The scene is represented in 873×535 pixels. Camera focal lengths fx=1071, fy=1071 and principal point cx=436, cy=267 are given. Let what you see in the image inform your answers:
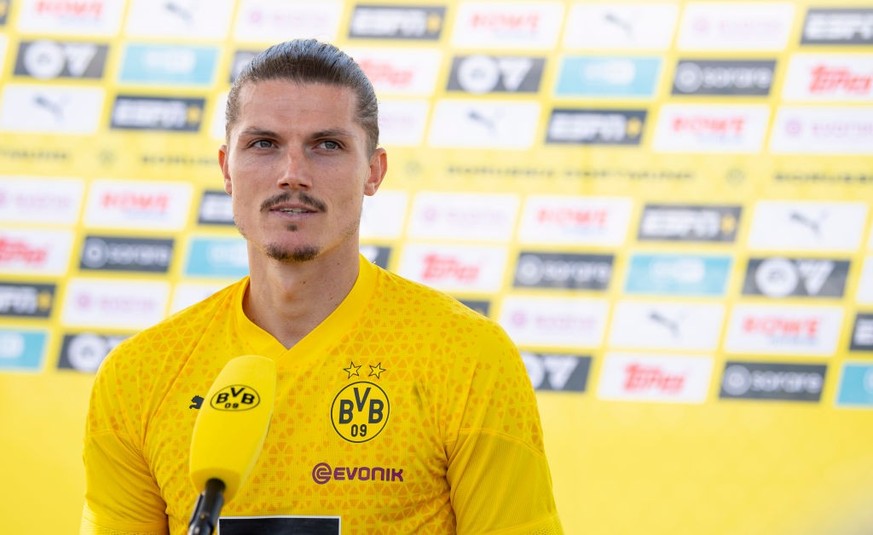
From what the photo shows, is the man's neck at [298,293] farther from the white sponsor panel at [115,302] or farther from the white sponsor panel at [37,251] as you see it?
the white sponsor panel at [37,251]

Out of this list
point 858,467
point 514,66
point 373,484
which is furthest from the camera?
point 514,66

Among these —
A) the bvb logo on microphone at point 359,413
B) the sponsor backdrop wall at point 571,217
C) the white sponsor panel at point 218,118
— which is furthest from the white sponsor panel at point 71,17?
the bvb logo on microphone at point 359,413

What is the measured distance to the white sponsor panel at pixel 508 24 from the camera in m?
2.99

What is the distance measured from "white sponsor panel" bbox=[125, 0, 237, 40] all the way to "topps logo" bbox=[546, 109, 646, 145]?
39.2 inches

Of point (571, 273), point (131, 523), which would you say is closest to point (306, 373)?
point (131, 523)

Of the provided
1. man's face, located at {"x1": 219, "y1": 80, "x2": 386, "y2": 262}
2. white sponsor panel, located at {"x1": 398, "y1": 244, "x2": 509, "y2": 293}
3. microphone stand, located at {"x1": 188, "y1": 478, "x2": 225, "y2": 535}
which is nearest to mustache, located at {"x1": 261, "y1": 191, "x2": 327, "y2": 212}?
man's face, located at {"x1": 219, "y1": 80, "x2": 386, "y2": 262}

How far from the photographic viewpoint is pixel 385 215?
2998 millimetres

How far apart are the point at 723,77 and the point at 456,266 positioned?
0.90 m

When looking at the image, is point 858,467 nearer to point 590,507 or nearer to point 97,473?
point 590,507

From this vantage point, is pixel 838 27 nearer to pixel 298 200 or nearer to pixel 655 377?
pixel 655 377

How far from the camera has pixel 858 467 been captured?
9.25ft

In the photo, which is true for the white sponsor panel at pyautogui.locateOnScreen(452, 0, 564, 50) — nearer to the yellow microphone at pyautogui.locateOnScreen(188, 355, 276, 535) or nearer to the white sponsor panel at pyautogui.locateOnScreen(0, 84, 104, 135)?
the white sponsor panel at pyautogui.locateOnScreen(0, 84, 104, 135)

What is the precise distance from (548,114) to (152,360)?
1.94 m

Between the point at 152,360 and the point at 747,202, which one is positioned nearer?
the point at 152,360
